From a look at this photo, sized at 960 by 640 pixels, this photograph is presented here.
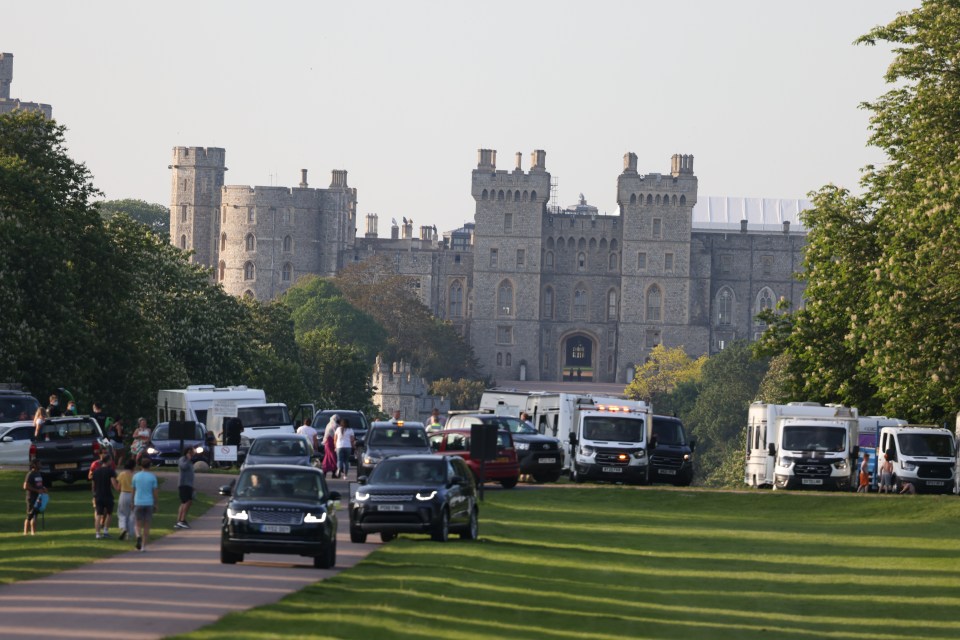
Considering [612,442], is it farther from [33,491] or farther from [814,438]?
[33,491]

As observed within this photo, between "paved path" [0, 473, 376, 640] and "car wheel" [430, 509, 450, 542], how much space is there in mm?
1122

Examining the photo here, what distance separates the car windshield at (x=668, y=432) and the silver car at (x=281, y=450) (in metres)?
16.0

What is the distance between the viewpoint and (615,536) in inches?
1478

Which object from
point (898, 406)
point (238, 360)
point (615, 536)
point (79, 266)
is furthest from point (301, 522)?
point (238, 360)

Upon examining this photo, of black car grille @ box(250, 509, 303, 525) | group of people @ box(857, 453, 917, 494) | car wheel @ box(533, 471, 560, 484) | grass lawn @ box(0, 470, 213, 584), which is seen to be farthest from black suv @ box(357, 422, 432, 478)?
black car grille @ box(250, 509, 303, 525)

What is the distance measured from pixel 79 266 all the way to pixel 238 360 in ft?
70.4

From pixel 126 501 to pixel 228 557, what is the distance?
14.3 ft

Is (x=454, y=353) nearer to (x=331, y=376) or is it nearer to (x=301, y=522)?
(x=331, y=376)

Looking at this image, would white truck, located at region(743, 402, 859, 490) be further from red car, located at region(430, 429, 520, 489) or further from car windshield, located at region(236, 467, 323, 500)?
car windshield, located at region(236, 467, 323, 500)

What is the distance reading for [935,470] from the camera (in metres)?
53.0

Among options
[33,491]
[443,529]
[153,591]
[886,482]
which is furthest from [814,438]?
[153,591]

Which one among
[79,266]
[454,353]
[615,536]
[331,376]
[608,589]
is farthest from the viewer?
[454,353]

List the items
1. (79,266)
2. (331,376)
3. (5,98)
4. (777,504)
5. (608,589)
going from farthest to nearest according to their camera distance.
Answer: (5,98) < (331,376) < (79,266) < (777,504) < (608,589)

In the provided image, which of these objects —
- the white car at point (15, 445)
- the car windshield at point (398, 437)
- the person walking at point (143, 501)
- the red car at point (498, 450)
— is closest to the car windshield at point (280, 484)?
the person walking at point (143, 501)
